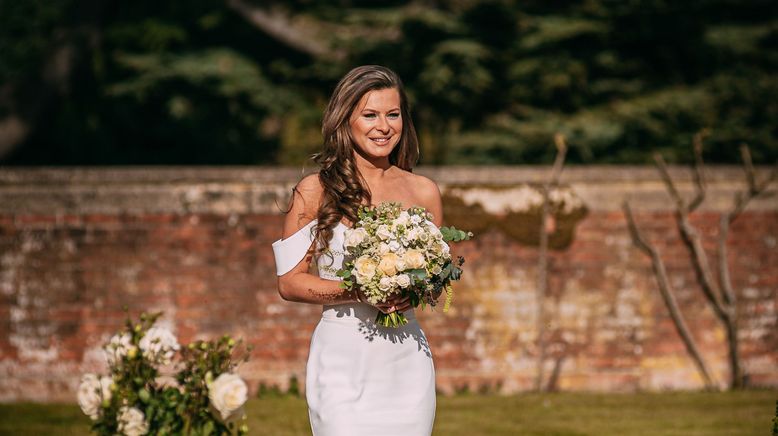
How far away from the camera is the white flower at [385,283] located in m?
3.93

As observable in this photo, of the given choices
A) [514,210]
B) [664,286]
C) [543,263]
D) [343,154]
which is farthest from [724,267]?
[343,154]

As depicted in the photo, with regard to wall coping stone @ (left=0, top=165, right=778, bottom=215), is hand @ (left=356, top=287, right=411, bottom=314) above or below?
below

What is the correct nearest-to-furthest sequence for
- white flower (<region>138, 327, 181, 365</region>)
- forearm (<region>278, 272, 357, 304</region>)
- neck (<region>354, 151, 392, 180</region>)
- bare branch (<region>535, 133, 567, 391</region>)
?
forearm (<region>278, 272, 357, 304</region>), white flower (<region>138, 327, 181, 365</region>), neck (<region>354, 151, 392, 180</region>), bare branch (<region>535, 133, 567, 391</region>)

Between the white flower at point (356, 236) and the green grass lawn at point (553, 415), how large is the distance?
4.04 m

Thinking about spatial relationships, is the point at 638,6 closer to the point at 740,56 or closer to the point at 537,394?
the point at 740,56

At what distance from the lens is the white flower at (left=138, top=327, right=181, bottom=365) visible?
14.1ft

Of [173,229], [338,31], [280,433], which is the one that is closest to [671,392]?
[280,433]

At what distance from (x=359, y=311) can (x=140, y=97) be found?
1095 cm

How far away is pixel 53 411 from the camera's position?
8805mm

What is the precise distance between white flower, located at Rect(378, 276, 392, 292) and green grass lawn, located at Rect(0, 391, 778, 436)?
411 cm

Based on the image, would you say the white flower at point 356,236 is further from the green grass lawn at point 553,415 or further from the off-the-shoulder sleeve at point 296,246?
the green grass lawn at point 553,415

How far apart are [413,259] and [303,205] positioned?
626 mm

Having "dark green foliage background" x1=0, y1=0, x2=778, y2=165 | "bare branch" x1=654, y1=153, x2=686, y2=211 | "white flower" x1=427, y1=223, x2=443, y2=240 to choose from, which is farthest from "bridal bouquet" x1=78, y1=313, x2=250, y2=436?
"dark green foliage background" x1=0, y1=0, x2=778, y2=165

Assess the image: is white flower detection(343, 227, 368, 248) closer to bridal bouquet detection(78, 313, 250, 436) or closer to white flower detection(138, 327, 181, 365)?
bridal bouquet detection(78, 313, 250, 436)
